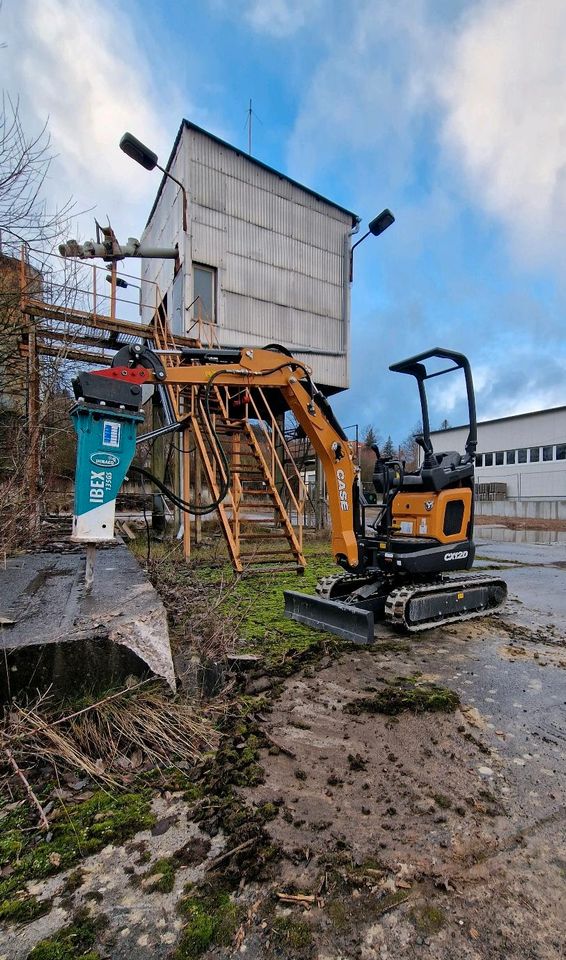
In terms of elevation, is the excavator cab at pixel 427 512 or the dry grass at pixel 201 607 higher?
the excavator cab at pixel 427 512

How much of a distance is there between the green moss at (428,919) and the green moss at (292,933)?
1.17 ft

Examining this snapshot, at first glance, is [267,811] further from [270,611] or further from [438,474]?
[438,474]

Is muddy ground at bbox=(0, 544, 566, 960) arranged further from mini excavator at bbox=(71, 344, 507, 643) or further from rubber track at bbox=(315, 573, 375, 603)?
rubber track at bbox=(315, 573, 375, 603)

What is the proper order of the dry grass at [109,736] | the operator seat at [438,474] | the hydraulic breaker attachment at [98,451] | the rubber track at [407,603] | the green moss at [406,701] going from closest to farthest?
1. the dry grass at [109,736]
2. the green moss at [406,701]
3. the hydraulic breaker attachment at [98,451]
4. the rubber track at [407,603]
5. the operator seat at [438,474]

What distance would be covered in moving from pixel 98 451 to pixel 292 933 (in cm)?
276

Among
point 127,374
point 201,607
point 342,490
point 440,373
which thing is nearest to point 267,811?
point 127,374

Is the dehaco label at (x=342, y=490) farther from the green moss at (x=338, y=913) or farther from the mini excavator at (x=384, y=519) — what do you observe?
the green moss at (x=338, y=913)

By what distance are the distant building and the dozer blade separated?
3073 cm

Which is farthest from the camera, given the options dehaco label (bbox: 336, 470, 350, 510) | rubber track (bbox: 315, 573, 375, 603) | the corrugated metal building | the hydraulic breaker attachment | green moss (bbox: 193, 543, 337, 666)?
the corrugated metal building

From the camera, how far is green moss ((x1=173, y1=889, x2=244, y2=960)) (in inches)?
56.9

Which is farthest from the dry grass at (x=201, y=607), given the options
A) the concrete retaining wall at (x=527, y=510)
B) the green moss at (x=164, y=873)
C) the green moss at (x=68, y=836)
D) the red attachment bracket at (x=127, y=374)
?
the concrete retaining wall at (x=527, y=510)

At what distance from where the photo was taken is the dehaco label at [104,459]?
3.27 meters

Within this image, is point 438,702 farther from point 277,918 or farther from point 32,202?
point 32,202

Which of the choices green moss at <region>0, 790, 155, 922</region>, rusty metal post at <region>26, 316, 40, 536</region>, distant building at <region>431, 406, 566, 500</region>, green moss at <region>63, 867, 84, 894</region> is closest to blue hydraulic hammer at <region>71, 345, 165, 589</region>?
green moss at <region>0, 790, 155, 922</region>
